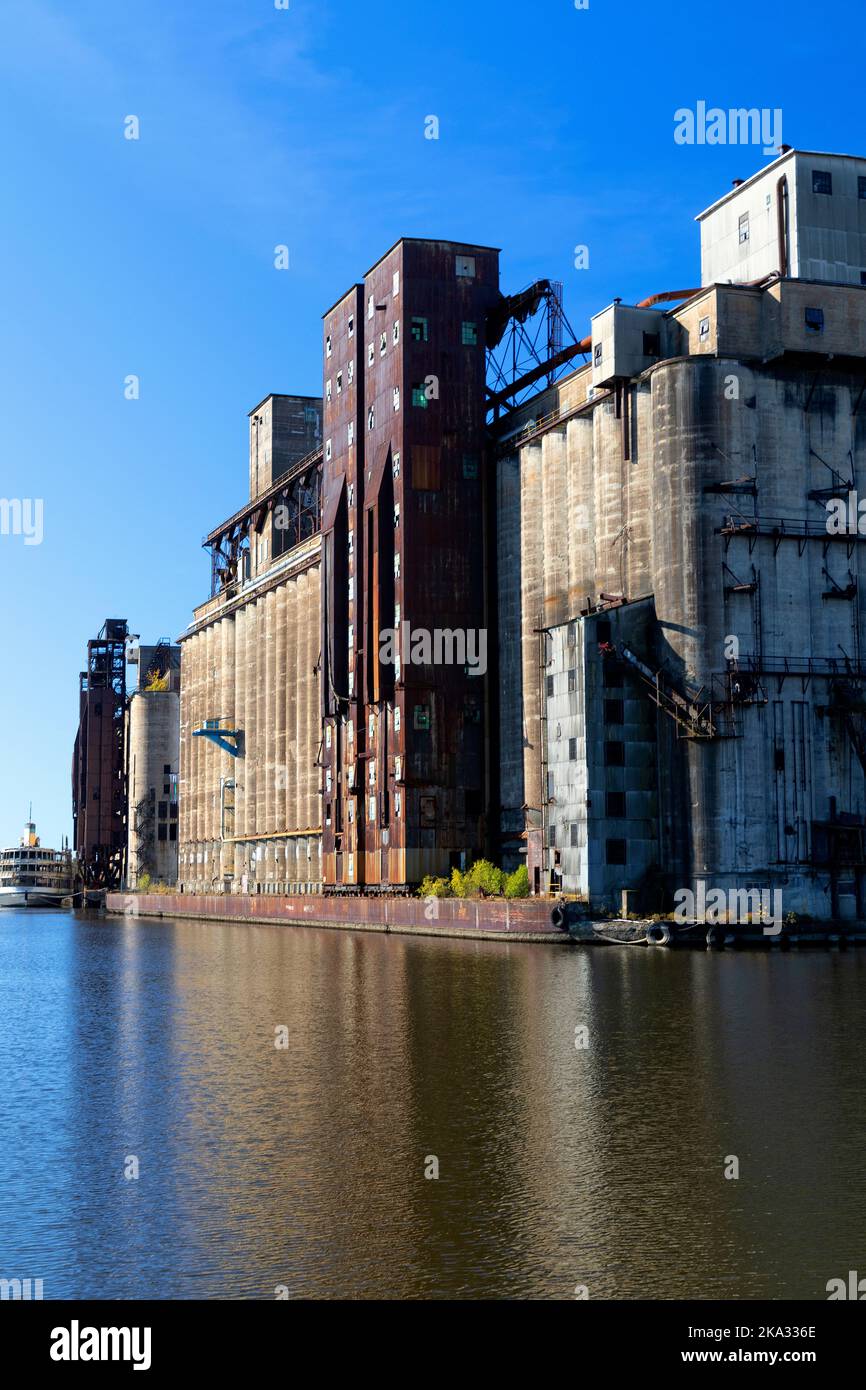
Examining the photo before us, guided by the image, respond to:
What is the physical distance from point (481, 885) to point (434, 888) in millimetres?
5130

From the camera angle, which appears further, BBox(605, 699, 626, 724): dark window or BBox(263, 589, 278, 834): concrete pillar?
BBox(263, 589, 278, 834): concrete pillar

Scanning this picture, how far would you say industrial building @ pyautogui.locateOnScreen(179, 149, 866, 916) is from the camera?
69.4 meters

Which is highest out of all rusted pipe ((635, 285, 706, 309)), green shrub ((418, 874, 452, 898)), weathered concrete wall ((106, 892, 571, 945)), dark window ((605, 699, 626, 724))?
rusted pipe ((635, 285, 706, 309))

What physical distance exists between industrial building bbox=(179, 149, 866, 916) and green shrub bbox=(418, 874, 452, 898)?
3.13 meters

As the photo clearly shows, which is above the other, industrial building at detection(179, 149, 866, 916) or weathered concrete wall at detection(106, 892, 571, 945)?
industrial building at detection(179, 149, 866, 916)

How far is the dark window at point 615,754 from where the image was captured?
71.2 m

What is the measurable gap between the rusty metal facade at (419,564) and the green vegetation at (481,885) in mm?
6135

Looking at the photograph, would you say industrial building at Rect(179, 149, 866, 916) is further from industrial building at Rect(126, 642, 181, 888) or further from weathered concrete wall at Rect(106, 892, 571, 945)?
industrial building at Rect(126, 642, 181, 888)

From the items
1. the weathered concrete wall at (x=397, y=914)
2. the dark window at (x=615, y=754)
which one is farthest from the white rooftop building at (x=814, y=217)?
the weathered concrete wall at (x=397, y=914)

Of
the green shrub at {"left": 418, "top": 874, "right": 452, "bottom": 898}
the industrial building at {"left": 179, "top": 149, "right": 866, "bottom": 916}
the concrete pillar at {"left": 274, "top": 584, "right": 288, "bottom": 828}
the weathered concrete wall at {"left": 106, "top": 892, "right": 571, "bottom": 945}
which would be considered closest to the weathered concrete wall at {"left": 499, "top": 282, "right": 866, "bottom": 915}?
the industrial building at {"left": 179, "top": 149, "right": 866, "bottom": 916}

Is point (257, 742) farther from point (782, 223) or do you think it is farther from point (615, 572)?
point (782, 223)

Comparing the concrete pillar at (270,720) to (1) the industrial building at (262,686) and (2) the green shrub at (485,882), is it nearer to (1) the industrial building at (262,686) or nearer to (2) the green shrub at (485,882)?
(1) the industrial building at (262,686)
